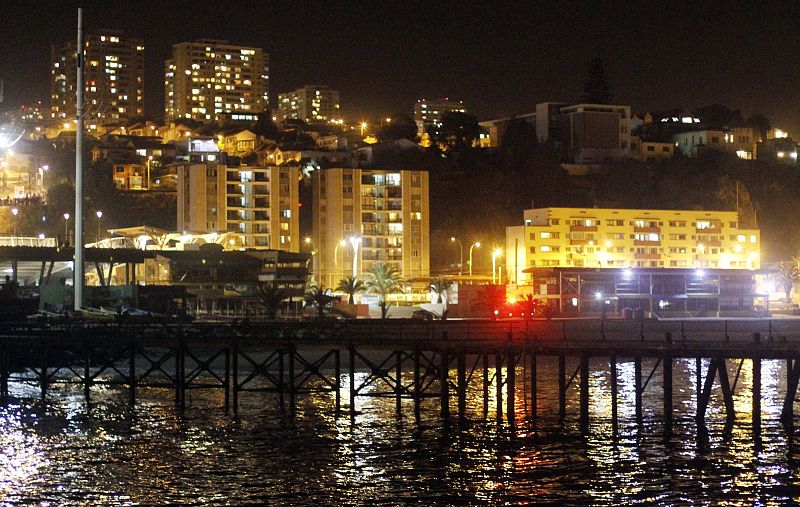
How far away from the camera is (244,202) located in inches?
6166

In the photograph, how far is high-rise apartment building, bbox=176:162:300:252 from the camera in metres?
154

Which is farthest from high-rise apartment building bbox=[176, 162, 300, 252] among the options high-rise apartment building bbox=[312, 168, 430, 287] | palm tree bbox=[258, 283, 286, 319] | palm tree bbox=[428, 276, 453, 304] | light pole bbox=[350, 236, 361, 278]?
palm tree bbox=[258, 283, 286, 319]

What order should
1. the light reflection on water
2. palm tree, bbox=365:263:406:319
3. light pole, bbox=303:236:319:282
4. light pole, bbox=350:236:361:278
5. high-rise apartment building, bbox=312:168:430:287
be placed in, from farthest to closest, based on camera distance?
high-rise apartment building, bbox=312:168:430:287
light pole, bbox=303:236:319:282
light pole, bbox=350:236:361:278
palm tree, bbox=365:263:406:319
the light reflection on water

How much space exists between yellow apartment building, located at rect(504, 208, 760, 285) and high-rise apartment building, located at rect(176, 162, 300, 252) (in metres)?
30.7

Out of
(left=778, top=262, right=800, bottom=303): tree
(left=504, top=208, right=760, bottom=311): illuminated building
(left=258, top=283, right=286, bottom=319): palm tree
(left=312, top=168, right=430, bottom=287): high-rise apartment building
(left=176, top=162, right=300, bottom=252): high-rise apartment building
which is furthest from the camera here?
(left=778, top=262, right=800, bottom=303): tree

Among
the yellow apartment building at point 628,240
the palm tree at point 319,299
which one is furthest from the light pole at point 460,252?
the palm tree at point 319,299

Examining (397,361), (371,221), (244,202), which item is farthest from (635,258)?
(397,361)

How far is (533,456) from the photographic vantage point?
44.2 m

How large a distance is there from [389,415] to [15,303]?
38.5m

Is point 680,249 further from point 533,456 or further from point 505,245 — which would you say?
point 533,456

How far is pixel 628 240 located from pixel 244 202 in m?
53.1

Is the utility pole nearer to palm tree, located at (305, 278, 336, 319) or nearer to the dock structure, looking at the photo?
the dock structure

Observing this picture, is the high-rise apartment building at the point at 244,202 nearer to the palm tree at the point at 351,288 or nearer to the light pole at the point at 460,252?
the light pole at the point at 460,252

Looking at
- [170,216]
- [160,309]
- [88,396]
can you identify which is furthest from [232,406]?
[170,216]
